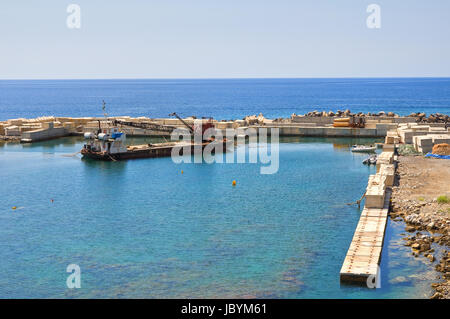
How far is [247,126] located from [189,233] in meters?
44.8

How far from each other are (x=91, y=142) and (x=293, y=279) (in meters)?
37.9

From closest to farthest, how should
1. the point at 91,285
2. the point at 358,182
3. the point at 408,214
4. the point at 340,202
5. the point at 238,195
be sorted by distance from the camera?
the point at 91,285 < the point at 408,214 < the point at 340,202 < the point at 238,195 < the point at 358,182

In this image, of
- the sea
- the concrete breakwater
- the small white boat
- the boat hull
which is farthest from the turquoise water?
the concrete breakwater

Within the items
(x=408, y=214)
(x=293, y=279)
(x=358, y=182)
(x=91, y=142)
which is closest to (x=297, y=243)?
(x=293, y=279)

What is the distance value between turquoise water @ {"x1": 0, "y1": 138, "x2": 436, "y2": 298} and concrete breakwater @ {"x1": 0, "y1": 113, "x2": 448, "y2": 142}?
19.7m

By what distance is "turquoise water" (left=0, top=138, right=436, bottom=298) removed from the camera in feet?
72.1

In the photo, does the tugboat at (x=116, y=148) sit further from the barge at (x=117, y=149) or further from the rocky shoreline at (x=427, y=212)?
the rocky shoreline at (x=427, y=212)

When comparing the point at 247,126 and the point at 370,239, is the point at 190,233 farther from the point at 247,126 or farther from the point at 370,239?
the point at 247,126

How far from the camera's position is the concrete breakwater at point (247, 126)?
67250 millimetres

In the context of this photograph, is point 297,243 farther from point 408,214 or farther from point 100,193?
point 100,193

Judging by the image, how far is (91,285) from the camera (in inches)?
875

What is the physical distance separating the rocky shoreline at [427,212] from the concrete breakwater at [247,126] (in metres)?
25.1

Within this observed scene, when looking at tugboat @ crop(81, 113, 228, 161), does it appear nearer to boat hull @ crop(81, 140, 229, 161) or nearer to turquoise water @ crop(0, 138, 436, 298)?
boat hull @ crop(81, 140, 229, 161)

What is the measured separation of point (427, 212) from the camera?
2883 centimetres
